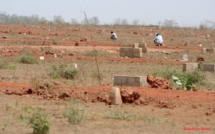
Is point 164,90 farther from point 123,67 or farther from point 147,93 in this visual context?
point 123,67

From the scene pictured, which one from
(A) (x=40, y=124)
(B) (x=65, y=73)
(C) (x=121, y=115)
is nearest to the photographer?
(A) (x=40, y=124)

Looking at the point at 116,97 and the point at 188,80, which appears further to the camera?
the point at 188,80

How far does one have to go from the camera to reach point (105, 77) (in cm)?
1909

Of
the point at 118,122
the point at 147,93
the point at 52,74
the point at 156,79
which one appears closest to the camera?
the point at 118,122

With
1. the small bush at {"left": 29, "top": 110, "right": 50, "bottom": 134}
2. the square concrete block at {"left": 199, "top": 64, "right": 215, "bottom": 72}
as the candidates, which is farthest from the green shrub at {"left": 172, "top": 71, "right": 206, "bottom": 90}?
the small bush at {"left": 29, "top": 110, "right": 50, "bottom": 134}

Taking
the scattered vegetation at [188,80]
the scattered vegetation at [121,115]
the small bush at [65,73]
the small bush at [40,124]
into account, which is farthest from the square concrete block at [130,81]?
the small bush at [40,124]

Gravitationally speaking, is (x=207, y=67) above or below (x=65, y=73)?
below

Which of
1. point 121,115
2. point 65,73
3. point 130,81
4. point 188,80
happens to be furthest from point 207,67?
point 121,115

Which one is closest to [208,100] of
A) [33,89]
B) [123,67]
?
[33,89]

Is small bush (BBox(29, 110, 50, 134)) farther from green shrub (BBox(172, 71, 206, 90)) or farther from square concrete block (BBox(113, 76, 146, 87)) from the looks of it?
green shrub (BBox(172, 71, 206, 90))

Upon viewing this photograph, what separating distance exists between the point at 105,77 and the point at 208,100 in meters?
6.58

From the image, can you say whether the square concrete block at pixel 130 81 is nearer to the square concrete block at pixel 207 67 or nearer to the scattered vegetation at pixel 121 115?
the scattered vegetation at pixel 121 115

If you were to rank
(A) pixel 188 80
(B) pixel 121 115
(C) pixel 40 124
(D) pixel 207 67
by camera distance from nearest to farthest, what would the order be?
(C) pixel 40 124 → (B) pixel 121 115 → (A) pixel 188 80 → (D) pixel 207 67

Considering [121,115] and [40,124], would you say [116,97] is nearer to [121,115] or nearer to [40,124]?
[121,115]
